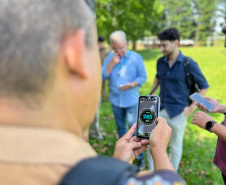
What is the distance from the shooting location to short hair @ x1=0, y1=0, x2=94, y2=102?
2.16 ft

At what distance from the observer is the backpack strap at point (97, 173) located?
64 cm

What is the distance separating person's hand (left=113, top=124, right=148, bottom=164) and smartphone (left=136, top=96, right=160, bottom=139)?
0.21 m

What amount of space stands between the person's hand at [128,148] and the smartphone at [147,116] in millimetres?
214

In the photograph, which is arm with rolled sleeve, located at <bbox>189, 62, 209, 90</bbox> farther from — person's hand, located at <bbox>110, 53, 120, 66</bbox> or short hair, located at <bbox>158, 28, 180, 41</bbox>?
person's hand, located at <bbox>110, 53, 120, 66</bbox>

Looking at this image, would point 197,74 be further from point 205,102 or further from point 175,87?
point 205,102

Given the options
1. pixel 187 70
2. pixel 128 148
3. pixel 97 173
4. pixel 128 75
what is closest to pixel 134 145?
pixel 128 148

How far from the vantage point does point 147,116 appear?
187 centimetres

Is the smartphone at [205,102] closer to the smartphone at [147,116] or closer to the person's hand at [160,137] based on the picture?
the smartphone at [147,116]

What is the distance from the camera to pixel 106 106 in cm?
735

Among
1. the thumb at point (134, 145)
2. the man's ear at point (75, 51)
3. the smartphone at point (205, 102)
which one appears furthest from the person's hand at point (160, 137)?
the smartphone at point (205, 102)

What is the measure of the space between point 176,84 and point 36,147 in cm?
303

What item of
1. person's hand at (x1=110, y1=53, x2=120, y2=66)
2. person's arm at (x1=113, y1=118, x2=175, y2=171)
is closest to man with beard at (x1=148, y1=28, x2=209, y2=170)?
person's hand at (x1=110, y1=53, x2=120, y2=66)

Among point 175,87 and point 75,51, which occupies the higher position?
point 75,51

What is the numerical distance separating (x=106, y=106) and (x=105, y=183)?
6707 millimetres
